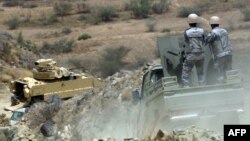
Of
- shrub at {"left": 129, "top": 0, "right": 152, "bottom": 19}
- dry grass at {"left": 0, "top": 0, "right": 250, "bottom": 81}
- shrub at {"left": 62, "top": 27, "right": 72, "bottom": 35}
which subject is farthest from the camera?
shrub at {"left": 129, "top": 0, "right": 152, "bottom": 19}

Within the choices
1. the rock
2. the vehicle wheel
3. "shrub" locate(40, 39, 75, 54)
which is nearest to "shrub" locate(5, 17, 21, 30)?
"shrub" locate(40, 39, 75, 54)

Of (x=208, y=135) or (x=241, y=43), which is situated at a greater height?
(x=208, y=135)

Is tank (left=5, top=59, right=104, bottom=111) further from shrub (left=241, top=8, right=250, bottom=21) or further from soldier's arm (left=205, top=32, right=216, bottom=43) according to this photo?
shrub (left=241, top=8, right=250, bottom=21)

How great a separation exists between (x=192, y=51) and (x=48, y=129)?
243 inches

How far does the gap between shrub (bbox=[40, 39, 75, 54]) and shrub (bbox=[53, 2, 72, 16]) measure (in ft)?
49.7

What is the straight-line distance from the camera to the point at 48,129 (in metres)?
16.2

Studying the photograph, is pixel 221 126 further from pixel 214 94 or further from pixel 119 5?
pixel 119 5

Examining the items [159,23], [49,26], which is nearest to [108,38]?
[159,23]

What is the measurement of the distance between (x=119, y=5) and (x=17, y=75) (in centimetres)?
3089

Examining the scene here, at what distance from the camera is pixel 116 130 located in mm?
14867

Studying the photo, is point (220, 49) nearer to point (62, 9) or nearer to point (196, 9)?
point (196, 9)

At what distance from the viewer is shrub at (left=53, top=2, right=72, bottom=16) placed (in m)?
57.7

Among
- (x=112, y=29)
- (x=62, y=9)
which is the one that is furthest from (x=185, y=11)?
(x=62, y=9)
